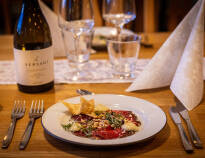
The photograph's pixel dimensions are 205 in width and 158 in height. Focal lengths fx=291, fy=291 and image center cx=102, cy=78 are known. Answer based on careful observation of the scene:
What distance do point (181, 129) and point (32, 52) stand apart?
1.69 ft

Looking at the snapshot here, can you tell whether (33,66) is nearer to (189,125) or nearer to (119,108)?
(119,108)

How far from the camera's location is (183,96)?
85 centimetres

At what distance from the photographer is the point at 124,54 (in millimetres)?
1092

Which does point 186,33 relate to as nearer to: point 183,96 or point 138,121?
point 183,96

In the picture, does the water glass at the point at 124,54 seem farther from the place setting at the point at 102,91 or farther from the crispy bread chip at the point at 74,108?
the crispy bread chip at the point at 74,108

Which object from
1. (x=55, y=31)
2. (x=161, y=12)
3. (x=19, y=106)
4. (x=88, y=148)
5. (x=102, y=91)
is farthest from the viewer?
(x=161, y=12)

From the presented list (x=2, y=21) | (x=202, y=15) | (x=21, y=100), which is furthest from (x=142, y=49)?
(x=2, y=21)

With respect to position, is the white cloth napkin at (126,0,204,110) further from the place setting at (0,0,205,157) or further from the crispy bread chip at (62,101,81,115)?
the crispy bread chip at (62,101,81,115)

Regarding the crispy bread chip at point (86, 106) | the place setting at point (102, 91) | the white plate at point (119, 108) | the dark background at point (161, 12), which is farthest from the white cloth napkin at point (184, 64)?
the dark background at point (161, 12)

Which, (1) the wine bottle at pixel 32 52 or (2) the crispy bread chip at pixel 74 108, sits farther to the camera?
(1) the wine bottle at pixel 32 52

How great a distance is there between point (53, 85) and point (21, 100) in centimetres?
14

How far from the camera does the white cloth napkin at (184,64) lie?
0.87 metres

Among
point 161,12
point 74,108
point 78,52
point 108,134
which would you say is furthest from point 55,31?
point 161,12

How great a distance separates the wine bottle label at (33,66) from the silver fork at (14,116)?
0.09 metres
